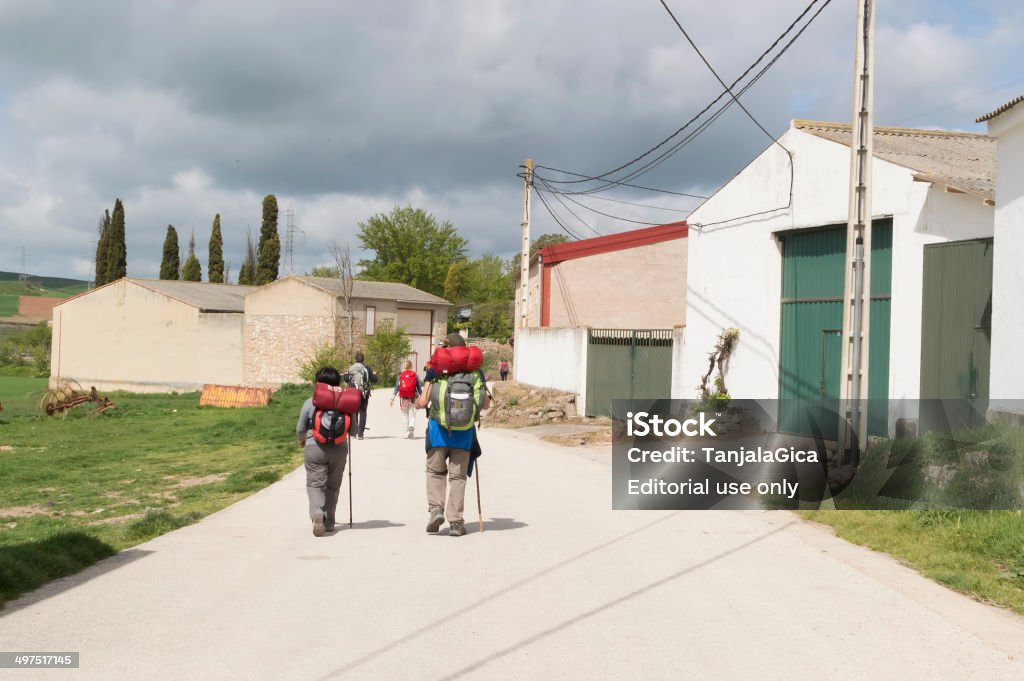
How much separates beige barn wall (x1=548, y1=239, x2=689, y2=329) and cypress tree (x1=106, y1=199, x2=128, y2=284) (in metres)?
50.9

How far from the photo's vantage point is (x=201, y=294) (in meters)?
49.5

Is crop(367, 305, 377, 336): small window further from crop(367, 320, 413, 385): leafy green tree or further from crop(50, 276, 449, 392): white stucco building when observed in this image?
crop(367, 320, 413, 385): leafy green tree

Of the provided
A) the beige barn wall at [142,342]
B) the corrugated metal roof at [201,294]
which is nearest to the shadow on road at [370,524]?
the beige barn wall at [142,342]

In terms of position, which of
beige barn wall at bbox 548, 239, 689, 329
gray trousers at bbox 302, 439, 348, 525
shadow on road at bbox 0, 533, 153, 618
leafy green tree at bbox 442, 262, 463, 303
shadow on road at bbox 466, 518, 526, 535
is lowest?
shadow on road at bbox 466, 518, 526, 535

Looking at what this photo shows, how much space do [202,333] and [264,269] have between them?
1049 inches

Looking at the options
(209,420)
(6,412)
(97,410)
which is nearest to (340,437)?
(209,420)

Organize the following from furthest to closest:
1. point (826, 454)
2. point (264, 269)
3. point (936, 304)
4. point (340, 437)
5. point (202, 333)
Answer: point (264, 269) → point (202, 333) → point (936, 304) → point (826, 454) → point (340, 437)

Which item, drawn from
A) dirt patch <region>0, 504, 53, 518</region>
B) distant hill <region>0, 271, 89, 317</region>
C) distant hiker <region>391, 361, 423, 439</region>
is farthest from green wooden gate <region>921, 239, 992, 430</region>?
distant hill <region>0, 271, 89, 317</region>

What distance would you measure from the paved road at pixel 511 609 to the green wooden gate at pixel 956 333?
4.42 metres

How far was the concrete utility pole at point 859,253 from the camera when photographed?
35.2 ft

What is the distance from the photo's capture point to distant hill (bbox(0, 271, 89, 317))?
97.3 meters

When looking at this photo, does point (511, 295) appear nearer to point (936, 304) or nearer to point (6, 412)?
point (6, 412)

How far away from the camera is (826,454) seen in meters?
11.6

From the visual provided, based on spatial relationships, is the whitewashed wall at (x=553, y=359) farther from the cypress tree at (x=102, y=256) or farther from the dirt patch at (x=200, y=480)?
the cypress tree at (x=102, y=256)
